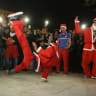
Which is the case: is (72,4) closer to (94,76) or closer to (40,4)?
(40,4)

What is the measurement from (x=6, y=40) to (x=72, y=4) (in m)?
3.43

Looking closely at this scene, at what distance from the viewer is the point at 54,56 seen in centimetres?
333

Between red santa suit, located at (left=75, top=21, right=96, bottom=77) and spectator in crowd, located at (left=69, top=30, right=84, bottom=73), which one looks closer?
red santa suit, located at (left=75, top=21, right=96, bottom=77)

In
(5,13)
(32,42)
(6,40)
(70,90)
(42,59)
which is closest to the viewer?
(70,90)

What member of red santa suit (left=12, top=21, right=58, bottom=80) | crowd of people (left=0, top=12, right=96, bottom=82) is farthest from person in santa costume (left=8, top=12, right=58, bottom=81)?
crowd of people (left=0, top=12, right=96, bottom=82)

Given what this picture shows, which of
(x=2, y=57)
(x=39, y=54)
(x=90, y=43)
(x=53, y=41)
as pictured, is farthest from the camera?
(x=2, y=57)

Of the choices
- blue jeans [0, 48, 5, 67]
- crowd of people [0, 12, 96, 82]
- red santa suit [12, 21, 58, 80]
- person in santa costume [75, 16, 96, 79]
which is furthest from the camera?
blue jeans [0, 48, 5, 67]

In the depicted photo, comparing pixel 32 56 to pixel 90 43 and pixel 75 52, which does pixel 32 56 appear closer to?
pixel 90 43

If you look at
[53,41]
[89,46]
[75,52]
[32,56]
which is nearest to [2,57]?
[53,41]

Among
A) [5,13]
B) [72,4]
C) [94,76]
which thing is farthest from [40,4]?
[94,76]

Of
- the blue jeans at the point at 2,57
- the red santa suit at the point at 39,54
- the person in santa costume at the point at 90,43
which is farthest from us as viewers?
the blue jeans at the point at 2,57

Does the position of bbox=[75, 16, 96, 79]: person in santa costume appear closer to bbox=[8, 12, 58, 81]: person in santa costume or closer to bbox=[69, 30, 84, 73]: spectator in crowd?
bbox=[69, 30, 84, 73]: spectator in crowd

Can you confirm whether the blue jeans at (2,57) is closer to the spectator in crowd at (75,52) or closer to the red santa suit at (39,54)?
the red santa suit at (39,54)

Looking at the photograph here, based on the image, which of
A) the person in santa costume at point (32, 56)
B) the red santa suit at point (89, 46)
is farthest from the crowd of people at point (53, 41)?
the person in santa costume at point (32, 56)
